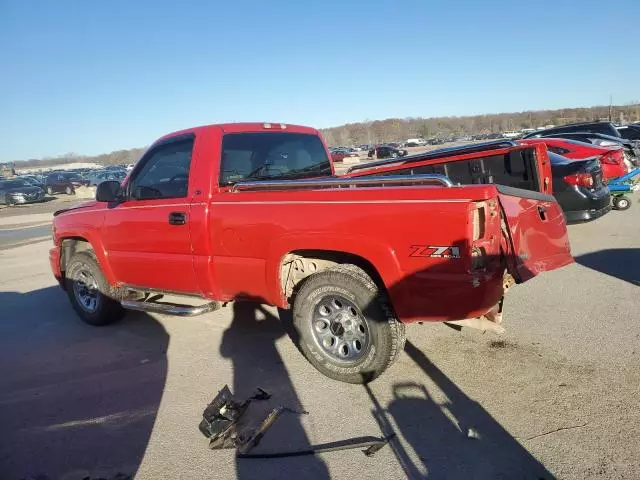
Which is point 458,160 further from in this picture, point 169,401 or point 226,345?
point 169,401

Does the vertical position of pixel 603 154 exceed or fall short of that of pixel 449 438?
it exceeds it

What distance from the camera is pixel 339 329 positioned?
3.88m

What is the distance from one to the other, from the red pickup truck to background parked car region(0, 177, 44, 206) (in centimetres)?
2903

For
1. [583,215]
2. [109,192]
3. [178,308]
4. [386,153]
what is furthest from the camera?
[386,153]

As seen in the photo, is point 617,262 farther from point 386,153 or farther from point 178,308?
point 386,153

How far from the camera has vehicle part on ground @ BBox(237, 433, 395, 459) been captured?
2.97m

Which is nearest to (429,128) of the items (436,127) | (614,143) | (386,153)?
(436,127)

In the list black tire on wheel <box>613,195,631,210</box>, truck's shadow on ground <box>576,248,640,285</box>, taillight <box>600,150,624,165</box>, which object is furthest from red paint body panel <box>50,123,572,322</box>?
black tire on wheel <box>613,195,631,210</box>

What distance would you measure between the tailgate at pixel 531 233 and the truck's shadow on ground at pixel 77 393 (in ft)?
9.41

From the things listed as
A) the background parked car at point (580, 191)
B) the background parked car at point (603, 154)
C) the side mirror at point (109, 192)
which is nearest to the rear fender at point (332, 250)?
the side mirror at point (109, 192)

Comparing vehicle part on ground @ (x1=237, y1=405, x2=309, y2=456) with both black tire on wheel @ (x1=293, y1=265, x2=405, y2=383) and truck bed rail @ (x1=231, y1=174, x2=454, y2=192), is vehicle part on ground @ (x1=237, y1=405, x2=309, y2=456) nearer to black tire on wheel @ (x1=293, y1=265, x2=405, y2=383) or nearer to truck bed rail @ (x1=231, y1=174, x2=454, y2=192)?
black tire on wheel @ (x1=293, y1=265, x2=405, y2=383)

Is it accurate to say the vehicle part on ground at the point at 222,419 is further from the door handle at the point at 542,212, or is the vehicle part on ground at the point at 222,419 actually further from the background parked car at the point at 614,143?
the background parked car at the point at 614,143

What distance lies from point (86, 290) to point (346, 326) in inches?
139

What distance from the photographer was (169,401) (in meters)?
3.76
